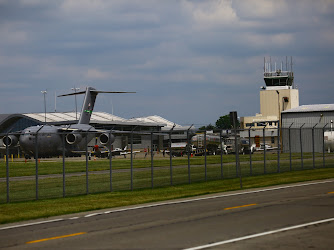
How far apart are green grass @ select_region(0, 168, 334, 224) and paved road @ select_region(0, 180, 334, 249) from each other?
1340mm

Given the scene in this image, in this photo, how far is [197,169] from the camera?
28.5 metres

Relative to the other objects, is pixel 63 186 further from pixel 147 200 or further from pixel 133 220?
pixel 133 220

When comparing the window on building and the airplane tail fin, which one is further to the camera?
the airplane tail fin

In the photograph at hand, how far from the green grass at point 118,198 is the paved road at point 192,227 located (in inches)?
52.8

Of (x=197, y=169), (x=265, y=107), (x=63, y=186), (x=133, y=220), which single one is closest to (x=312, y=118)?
(x=265, y=107)

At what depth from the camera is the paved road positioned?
11.1 meters

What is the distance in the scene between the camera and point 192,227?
13.0m

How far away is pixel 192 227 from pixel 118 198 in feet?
28.5

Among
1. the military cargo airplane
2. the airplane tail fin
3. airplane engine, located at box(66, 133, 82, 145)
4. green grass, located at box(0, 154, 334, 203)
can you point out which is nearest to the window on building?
green grass, located at box(0, 154, 334, 203)

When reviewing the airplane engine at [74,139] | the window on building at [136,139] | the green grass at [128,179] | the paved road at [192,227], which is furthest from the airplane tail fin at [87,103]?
the paved road at [192,227]

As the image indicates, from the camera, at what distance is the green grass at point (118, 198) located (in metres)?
17.7

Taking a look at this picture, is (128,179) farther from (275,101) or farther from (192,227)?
(275,101)

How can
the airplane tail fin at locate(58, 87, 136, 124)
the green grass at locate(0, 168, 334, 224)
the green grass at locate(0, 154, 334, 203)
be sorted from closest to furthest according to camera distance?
1. the green grass at locate(0, 168, 334, 224)
2. the green grass at locate(0, 154, 334, 203)
3. the airplane tail fin at locate(58, 87, 136, 124)

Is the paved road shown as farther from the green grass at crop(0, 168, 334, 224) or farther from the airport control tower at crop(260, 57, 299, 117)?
the airport control tower at crop(260, 57, 299, 117)
